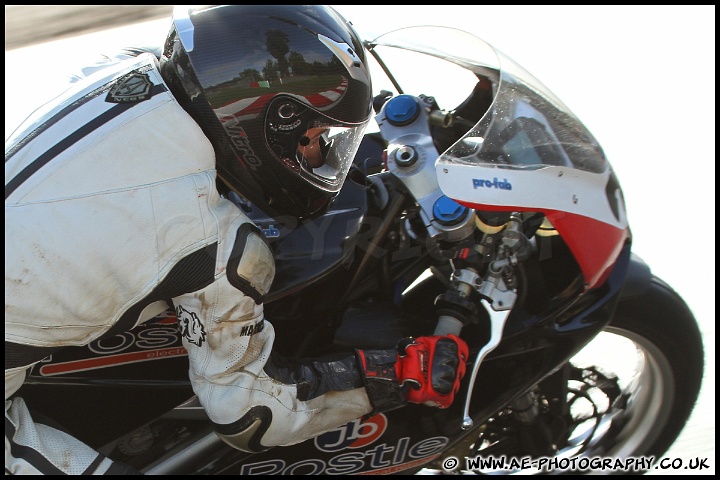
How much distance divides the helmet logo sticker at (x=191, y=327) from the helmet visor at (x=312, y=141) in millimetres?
534

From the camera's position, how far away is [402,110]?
2814 millimetres

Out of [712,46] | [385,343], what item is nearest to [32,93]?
[385,343]

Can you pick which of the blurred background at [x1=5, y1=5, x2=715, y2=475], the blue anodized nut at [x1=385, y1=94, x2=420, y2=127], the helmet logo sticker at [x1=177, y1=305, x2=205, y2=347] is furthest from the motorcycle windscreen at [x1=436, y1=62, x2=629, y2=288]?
the blurred background at [x1=5, y1=5, x2=715, y2=475]

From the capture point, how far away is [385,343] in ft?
8.98

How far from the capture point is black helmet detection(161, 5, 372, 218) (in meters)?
2.47

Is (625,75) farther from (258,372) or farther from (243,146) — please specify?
(258,372)

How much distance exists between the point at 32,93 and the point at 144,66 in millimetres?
3219

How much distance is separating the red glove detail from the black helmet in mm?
555

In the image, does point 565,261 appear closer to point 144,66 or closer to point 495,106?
point 495,106

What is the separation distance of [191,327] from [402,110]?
98 centimetres

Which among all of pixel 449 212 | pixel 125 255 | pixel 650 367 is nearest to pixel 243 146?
pixel 125 255

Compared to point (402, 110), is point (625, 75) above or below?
above

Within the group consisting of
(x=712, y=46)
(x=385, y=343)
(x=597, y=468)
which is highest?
(x=712, y=46)

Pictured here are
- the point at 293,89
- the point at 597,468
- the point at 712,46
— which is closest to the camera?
the point at 293,89
